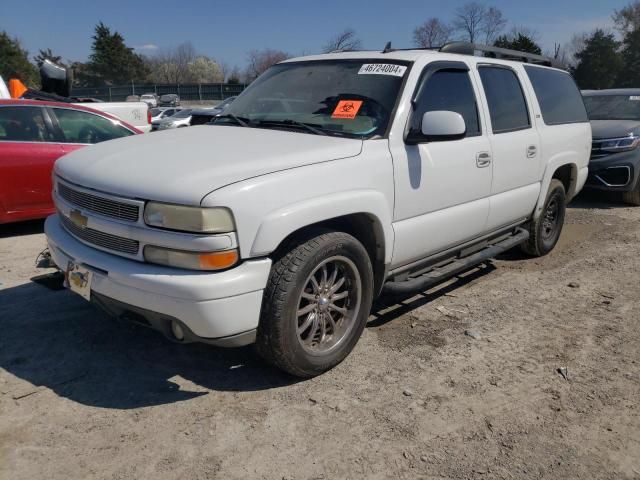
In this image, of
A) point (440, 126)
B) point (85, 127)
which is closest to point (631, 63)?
point (85, 127)

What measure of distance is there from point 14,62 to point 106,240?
60.4 m

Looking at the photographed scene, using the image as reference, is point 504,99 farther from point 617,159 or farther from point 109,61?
point 109,61

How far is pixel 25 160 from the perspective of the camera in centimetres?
599

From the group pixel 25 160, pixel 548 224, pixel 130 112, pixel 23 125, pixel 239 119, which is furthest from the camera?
pixel 130 112

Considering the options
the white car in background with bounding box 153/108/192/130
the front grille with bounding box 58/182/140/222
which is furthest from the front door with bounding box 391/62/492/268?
the white car in background with bounding box 153/108/192/130

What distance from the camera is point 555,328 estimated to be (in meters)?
4.04

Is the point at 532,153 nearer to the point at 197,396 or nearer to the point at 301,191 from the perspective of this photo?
the point at 301,191

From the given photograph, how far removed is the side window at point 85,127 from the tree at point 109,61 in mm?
66567

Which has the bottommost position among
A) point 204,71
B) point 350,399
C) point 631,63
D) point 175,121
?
point 350,399

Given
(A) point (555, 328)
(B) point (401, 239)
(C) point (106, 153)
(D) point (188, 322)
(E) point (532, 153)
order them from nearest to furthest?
1. (D) point (188, 322)
2. (C) point (106, 153)
3. (B) point (401, 239)
4. (A) point (555, 328)
5. (E) point (532, 153)

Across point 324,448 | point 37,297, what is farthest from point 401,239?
point 37,297

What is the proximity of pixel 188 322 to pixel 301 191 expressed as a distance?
0.87 m

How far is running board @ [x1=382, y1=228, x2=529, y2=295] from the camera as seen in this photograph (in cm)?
365

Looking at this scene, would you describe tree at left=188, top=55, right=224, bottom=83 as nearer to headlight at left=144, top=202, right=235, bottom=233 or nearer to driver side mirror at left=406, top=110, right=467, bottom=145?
driver side mirror at left=406, top=110, right=467, bottom=145
